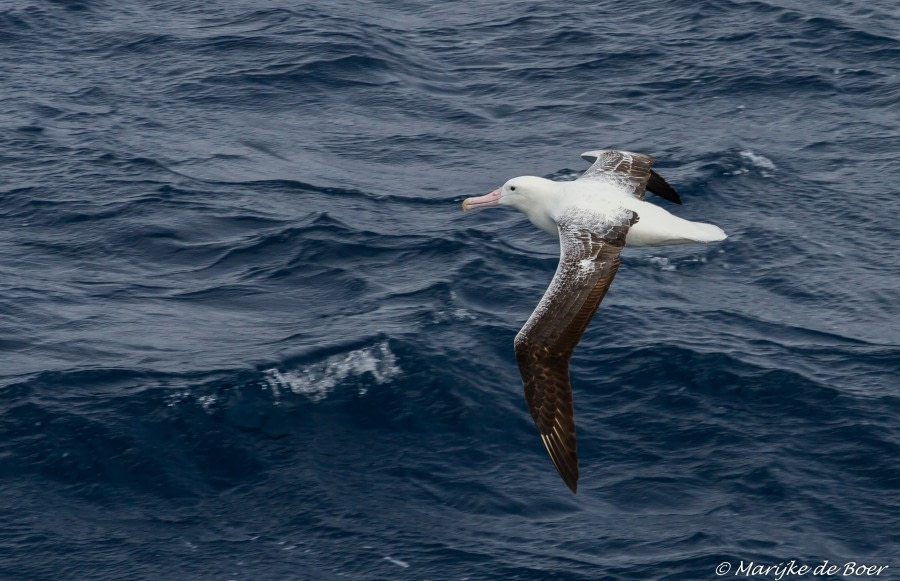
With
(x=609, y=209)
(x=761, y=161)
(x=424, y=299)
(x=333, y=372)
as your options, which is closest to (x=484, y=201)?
(x=609, y=209)

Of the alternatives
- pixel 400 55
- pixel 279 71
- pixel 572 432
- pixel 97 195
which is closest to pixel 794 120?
pixel 400 55

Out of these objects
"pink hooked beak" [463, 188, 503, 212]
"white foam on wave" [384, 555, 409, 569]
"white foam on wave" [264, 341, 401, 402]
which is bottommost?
"white foam on wave" [384, 555, 409, 569]

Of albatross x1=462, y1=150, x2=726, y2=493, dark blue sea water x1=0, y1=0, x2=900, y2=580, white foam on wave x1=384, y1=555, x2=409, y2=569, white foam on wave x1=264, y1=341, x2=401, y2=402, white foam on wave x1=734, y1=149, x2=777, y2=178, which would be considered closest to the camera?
albatross x1=462, y1=150, x2=726, y2=493

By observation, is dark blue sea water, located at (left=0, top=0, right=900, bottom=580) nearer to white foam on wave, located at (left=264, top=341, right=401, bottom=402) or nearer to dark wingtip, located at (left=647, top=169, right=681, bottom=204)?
white foam on wave, located at (left=264, top=341, right=401, bottom=402)

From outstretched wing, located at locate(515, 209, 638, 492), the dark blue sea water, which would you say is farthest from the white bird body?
the dark blue sea water

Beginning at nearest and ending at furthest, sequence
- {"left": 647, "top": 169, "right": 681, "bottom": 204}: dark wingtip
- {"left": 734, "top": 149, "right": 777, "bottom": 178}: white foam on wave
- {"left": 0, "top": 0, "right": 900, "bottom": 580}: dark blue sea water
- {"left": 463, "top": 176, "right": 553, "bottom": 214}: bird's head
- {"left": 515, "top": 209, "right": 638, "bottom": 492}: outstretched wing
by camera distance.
A: {"left": 515, "top": 209, "right": 638, "bottom": 492}: outstretched wing, {"left": 0, "top": 0, "right": 900, "bottom": 580}: dark blue sea water, {"left": 463, "top": 176, "right": 553, "bottom": 214}: bird's head, {"left": 647, "top": 169, "right": 681, "bottom": 204}: dark wingtip, {"left": 734, "top": 149, "right": 777, "bottom": 178}: white foam on wave

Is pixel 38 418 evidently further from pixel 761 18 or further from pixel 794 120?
pixel 761 18

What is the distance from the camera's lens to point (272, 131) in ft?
93.0

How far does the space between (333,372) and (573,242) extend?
4.80m

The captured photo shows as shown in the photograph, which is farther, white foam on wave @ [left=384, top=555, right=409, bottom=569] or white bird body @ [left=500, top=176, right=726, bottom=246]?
white bird body @ [left=500, top=176, right=726, bottom=246]

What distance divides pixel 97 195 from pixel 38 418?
23.5 feet

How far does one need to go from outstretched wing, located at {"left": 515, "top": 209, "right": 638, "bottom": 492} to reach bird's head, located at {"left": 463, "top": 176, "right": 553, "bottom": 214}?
153cm

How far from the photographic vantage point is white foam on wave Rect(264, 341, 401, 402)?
1919 centimetres

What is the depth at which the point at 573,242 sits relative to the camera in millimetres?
16203
